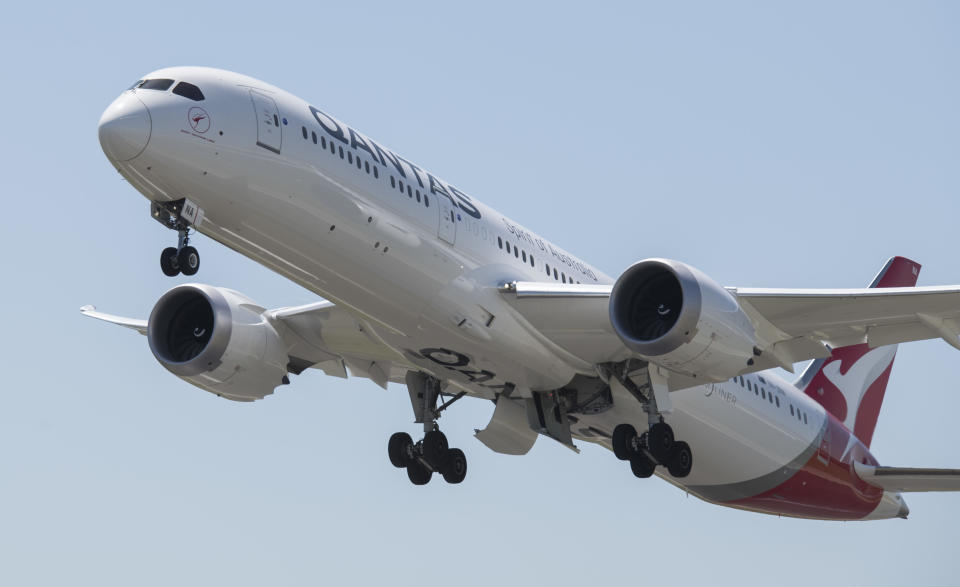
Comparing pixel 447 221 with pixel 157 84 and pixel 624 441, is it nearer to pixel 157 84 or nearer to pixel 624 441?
pixel 157 84

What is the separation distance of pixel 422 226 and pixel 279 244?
2642 millimetres

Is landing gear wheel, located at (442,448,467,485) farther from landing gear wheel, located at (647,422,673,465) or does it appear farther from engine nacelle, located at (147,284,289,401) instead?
landing gear wheel, located at (647,422,673,465)

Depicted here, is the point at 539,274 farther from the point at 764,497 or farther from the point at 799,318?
the point at 764,497

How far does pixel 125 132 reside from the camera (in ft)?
69.4

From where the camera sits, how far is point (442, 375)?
26859 mm

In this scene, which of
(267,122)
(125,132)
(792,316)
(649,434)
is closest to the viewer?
(125,132)

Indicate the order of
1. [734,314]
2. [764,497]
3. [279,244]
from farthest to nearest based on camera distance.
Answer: [764,497], [734,314], [279,244]

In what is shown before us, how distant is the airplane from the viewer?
22.3m

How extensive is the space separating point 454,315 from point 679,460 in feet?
18.9

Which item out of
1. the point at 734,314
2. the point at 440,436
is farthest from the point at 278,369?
the point at 734,314

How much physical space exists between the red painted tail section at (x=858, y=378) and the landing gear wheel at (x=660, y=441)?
9.92 meters

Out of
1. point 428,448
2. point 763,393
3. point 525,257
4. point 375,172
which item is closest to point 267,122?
point 375,172

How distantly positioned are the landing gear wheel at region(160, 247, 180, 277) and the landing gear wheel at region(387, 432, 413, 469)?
850 cm

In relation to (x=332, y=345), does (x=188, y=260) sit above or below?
above
